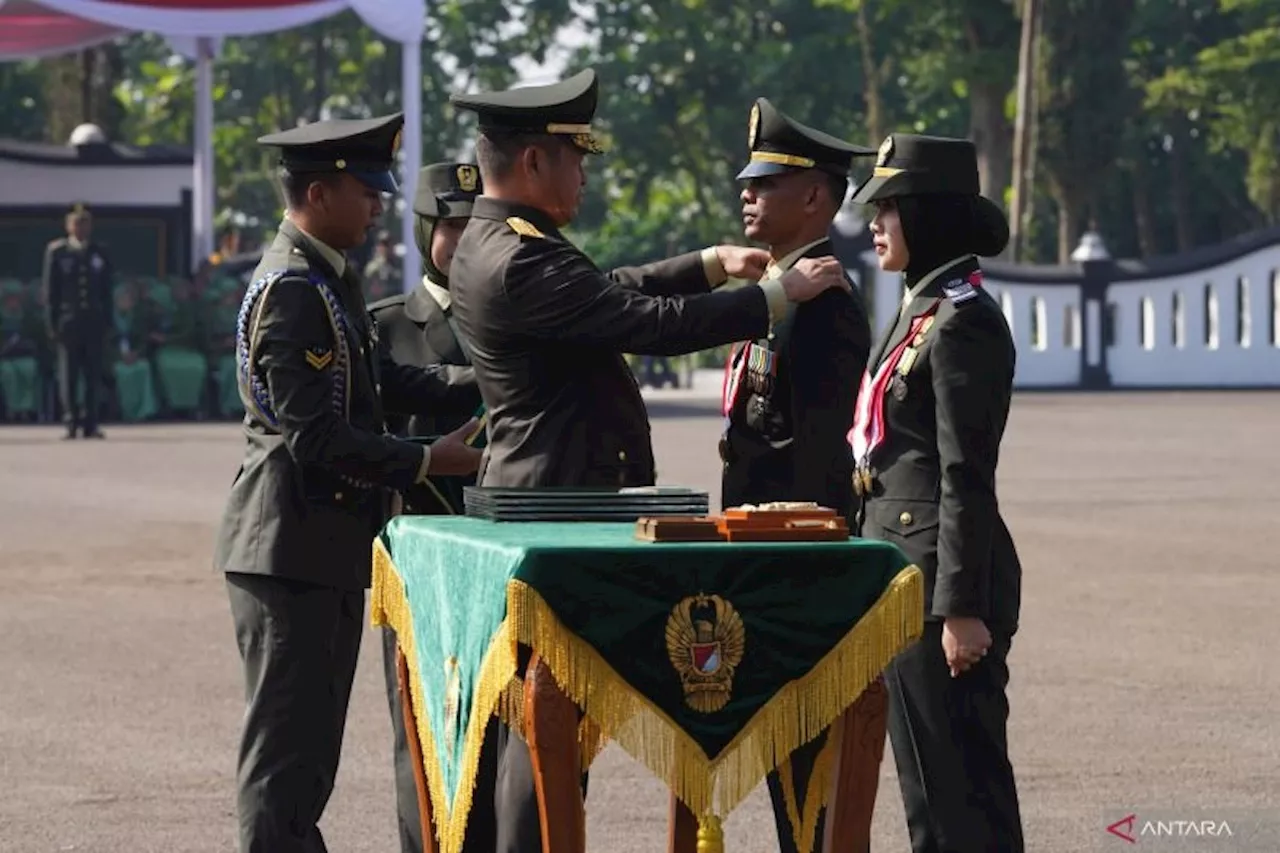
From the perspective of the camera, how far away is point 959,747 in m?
6.30

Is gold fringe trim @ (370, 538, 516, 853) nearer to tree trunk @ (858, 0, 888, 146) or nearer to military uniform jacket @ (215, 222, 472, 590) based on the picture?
military uniform jacket @ (215, 222, 472, 590)

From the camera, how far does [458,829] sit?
20.3ft

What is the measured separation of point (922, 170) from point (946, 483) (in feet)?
2.13

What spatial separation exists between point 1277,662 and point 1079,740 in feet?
6.91

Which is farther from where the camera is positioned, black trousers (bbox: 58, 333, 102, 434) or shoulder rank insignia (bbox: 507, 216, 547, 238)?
black trousers (bbox: 58, 333, 102, 434)

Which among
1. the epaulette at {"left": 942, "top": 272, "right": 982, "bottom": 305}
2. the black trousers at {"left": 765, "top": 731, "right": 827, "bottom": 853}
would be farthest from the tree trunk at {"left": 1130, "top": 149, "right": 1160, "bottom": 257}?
the black trousers at {"left": 765, "top": 731, "right": 827, "bottom": 853}

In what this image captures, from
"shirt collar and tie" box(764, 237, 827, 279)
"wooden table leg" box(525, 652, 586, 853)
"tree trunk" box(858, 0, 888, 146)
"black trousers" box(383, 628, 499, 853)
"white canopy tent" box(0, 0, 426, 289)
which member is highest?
"tree trunk" box(858, 0, 888, 146)

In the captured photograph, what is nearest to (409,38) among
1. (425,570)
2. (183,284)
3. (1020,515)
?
(183,284)

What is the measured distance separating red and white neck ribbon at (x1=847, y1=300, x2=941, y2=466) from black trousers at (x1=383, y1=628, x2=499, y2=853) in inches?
39.3

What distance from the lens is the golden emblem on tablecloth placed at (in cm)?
565

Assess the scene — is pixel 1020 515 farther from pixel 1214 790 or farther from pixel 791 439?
pixel 791 439

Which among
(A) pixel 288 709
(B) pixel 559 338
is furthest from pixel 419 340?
(B) pixel 559 338

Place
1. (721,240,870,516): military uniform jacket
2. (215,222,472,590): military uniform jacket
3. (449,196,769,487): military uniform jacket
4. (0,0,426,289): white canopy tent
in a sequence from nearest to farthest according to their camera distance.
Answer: (449,196,769,487): military uniform jacket
(215,222,472,590): military uniform jacket
(721,240,870,516): military uniform jacket
(0,0,426,289): white canopy tent

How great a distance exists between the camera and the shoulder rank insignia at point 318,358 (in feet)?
21.7
